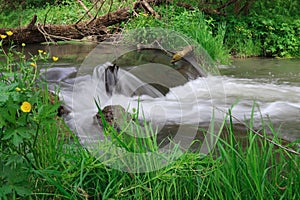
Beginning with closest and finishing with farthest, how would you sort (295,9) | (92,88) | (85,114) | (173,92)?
(85,114)
(92,88)
(173,92)
(295,9)

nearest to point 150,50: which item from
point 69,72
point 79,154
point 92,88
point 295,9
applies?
point 69,72

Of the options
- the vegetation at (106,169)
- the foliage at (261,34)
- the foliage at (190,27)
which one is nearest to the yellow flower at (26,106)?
the vegetation at (106,169)

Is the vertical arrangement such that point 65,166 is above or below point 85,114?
above

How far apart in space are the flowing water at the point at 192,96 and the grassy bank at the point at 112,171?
112cm

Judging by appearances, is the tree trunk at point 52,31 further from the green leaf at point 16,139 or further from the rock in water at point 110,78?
the green leaf at point 16,139

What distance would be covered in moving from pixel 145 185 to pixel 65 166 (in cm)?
49

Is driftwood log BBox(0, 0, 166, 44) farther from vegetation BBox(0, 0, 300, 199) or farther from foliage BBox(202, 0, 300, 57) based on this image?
vegetation BBox(0, 0, 300, 199)

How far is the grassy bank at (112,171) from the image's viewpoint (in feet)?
6.48

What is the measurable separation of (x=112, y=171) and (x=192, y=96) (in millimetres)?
3876

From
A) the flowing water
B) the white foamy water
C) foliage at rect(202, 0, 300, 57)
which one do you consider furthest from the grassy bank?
foliage at rect(202, 0, 300, 57)

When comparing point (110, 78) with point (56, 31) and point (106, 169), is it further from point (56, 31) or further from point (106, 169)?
point (106, 169)

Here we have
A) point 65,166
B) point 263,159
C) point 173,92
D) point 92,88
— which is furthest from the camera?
point 173,92

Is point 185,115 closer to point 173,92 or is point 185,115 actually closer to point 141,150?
point 173,92

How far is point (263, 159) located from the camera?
2.07 m
